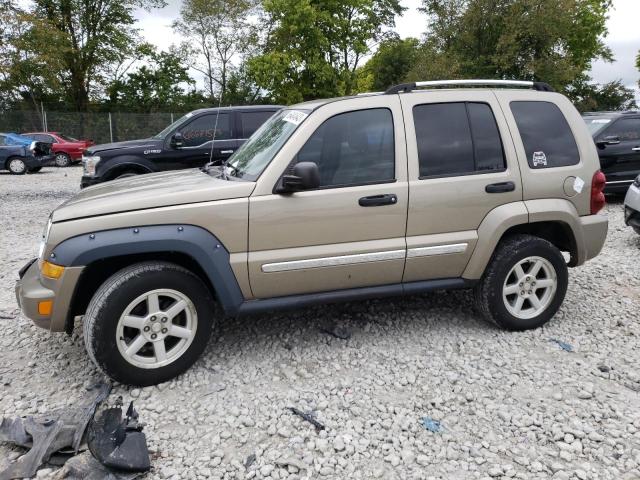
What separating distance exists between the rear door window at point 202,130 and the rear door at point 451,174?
583cm

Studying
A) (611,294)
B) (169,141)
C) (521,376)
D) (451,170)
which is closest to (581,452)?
(521,376)

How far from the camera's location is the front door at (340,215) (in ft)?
11.2

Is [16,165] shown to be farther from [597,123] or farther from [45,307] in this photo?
[597,123]

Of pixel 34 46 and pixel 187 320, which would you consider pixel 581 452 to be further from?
pixel 34 46

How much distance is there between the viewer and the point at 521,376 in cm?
347

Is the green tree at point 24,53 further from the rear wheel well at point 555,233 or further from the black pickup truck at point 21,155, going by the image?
the rear wheel well at point 555,233

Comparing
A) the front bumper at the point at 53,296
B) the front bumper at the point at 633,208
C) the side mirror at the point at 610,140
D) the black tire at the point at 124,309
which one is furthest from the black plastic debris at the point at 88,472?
the side mirror at the point at 610,140

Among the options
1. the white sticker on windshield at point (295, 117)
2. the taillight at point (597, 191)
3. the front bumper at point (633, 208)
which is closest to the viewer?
the white sticker on windshield at point (295, 117)

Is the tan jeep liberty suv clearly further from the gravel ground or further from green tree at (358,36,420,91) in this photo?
green tree at (358,36,420,91)

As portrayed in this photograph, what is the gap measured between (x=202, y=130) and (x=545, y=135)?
6467 mm

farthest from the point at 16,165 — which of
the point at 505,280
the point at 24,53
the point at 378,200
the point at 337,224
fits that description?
the point at 505,280

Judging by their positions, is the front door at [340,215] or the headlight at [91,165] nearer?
the front door at [340,215]

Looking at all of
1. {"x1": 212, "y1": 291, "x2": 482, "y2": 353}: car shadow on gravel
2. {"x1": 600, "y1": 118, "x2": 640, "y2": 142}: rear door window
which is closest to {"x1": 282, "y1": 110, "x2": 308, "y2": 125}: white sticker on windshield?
{"x1": 212, "y1": 291, "x2": 482, "y2": 353}: car shadow on gravel

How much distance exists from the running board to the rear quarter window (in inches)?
44.6
